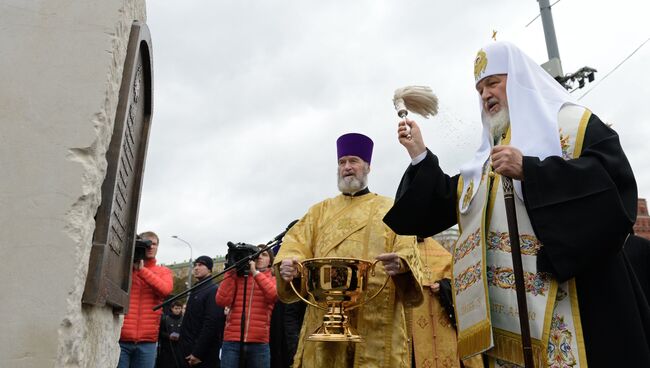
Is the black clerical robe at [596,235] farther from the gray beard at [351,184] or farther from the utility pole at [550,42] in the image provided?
the utility pole at [550,42]

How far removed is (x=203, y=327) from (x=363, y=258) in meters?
3.82

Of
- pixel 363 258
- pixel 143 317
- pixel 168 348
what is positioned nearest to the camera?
pixel 363 258

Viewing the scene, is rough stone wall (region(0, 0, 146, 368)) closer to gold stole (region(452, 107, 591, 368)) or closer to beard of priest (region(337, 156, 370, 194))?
gold stole (region(452, 107, 591, 368))

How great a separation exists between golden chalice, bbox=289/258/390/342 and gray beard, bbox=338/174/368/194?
1039 mm

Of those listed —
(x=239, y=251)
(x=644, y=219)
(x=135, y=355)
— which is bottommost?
(x=135, y=355)

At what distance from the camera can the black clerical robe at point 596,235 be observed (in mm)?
2100

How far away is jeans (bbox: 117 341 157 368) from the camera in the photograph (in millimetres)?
5688

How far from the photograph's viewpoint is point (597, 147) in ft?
7.66

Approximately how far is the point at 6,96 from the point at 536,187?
199 cm

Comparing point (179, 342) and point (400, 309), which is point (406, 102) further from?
point (179, 342)

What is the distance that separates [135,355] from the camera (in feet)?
18.8

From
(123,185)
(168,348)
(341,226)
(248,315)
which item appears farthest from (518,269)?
(168,348)

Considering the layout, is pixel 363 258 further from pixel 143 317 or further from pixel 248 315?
pixel 143 317

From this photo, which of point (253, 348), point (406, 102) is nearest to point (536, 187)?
point (406, 102)
